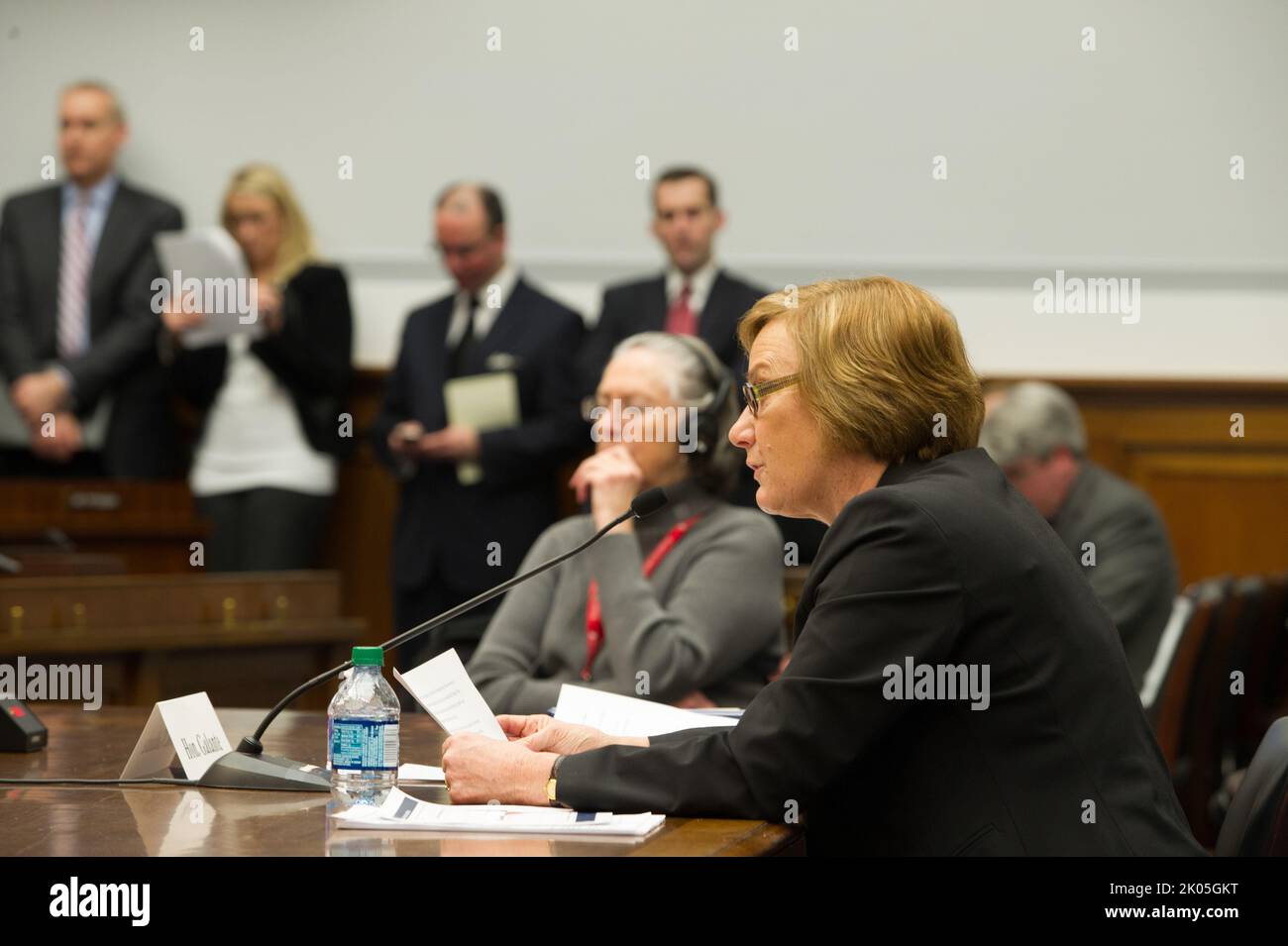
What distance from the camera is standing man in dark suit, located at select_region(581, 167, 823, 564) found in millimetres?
5148

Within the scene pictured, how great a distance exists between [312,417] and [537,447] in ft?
3.26

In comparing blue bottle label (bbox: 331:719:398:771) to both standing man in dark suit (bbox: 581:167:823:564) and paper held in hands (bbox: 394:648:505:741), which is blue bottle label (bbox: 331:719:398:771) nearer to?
paper held in hands (bbox: 394:648:505:741)

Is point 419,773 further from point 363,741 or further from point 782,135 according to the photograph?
point 782,135

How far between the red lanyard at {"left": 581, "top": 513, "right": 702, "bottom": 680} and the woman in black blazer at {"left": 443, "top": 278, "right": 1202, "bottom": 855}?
3.72 ft

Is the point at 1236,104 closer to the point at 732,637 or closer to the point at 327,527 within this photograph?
the point at 327,527

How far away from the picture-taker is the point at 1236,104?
6.18 metres

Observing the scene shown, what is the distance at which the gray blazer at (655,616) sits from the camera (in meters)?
2.97

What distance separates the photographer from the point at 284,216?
562 centimetres

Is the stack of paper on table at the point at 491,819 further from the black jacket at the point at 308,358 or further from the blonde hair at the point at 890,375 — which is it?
the black jacket at the point at 308,358

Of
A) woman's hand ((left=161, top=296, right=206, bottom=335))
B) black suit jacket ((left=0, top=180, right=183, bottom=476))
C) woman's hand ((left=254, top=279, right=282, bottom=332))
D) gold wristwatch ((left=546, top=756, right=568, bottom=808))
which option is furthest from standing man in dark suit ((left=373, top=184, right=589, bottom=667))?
gold wristwatch ((left=546, top=756, right=568, bottom=808))

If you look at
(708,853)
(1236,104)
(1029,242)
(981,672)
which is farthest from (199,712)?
(1236,104)

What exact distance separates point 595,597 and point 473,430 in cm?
199

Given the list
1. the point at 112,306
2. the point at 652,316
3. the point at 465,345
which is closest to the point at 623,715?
the point at 652,316
